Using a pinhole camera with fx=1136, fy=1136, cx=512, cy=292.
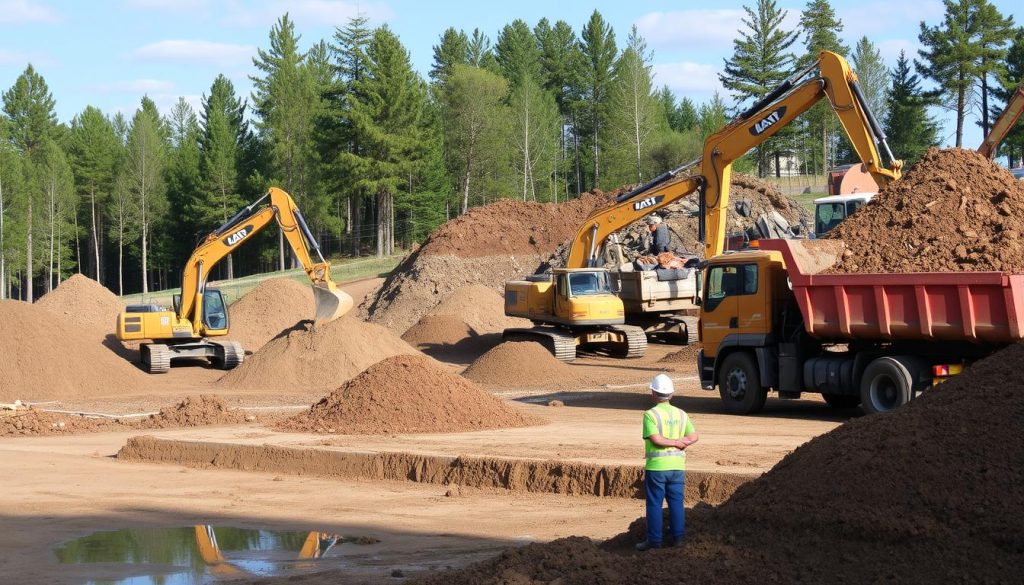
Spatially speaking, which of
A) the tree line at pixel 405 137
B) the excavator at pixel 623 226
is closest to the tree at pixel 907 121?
the tree line at pixel 405 137

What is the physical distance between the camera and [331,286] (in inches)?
1117

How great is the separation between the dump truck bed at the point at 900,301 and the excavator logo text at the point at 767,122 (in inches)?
286

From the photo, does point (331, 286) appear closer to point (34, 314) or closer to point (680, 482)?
point (34, 314)

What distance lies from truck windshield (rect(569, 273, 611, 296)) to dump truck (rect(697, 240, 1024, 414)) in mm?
10192

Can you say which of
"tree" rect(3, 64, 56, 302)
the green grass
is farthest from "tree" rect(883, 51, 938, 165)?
"tree" rect(3, 64, 56, 302)

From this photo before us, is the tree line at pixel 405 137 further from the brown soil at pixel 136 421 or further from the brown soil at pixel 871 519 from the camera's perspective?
the brown soil at pixel 871 519

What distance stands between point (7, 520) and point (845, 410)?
1253cm

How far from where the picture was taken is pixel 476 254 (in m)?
47.0

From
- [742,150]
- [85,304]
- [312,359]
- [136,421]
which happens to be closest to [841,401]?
[742,150]

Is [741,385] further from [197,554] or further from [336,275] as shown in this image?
[336,275]

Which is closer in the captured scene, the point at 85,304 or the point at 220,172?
the point at 85,304

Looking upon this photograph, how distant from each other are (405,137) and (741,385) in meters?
50.5

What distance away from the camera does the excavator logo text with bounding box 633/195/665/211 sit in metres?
28.2

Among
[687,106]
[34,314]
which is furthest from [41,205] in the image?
[687,106]
